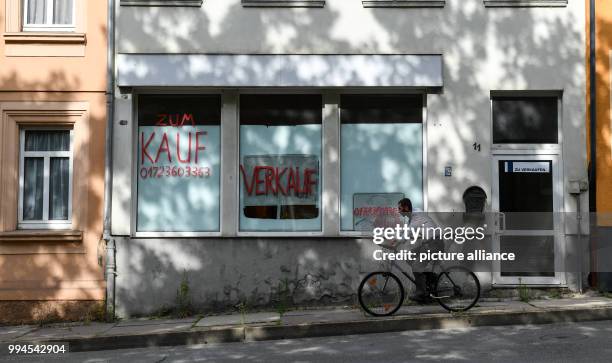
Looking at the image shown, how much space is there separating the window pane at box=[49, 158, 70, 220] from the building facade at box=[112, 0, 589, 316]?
2.91 ft

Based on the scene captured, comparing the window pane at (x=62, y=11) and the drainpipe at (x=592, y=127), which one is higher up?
the window pane at (x=62, y=11)

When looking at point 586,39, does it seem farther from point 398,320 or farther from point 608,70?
point 398,320

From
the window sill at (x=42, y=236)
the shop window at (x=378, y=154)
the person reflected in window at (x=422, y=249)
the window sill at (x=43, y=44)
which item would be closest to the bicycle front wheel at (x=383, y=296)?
the person reflected in window at (x=422, y=249)

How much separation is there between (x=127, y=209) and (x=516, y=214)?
6.09m

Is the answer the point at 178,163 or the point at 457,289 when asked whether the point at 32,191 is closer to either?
the point at 178,163

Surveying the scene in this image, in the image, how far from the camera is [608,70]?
35.2 ft

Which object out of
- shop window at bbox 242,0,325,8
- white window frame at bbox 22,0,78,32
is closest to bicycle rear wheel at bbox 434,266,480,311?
shop window at bbox 242,0,325,8

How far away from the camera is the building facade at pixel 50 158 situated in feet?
34.1

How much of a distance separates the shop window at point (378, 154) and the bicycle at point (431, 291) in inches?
60.1

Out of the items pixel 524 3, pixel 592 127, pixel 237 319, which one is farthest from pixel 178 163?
pixel 592 127

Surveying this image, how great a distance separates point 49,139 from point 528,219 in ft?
25.2

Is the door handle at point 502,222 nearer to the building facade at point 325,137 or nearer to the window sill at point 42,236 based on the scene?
the building facade at point 325,137

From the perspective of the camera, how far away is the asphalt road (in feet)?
23.9

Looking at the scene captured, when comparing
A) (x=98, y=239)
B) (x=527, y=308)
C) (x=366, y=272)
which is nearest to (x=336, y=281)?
(x=366, y=272)
